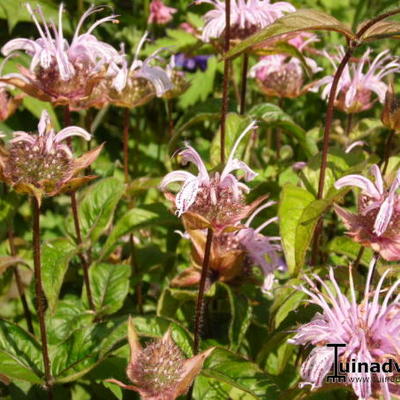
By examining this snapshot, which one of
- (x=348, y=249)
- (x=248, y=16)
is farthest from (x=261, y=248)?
(x=248, y=16)

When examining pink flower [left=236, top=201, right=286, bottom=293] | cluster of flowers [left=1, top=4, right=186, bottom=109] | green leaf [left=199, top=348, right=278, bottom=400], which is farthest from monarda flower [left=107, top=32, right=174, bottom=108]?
green leaf [left=199, top=348, right=278, bottom=400]

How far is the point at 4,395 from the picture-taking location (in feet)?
5.24

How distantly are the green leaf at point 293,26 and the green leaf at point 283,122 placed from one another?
0.44 meters

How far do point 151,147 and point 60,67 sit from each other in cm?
116

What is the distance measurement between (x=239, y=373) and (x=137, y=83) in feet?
2.77

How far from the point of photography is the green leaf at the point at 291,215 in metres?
1.17

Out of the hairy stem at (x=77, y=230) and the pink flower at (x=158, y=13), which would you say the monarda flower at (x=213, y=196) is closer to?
the hairy stem at (x=77, y=230)

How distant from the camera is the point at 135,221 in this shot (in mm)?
1450

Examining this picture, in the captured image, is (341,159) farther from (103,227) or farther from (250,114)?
(103,227)

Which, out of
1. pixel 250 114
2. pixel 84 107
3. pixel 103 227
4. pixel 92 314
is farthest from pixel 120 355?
pixel 250 114

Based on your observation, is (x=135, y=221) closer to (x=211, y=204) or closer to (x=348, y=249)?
(x=211, y=204)

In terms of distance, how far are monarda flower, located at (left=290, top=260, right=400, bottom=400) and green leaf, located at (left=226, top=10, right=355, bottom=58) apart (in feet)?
1.47

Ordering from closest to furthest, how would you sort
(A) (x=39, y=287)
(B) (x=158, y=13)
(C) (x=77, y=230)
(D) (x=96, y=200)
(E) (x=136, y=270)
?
(A) (x=39, y=287) → (C) (x=77, y=230) → (D) (x=96, y=200) → (E) (x=136, y=270) → (B) (x=158, y=13)

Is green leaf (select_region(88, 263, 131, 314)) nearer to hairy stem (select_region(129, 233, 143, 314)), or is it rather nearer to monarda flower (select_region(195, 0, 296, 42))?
hairy stem (select_region(129, 233, 143, 314))
